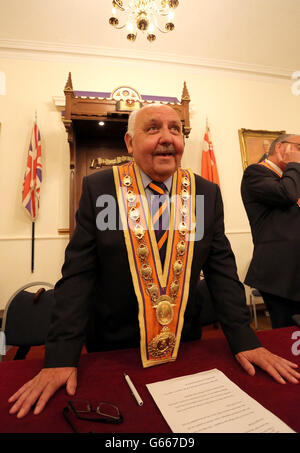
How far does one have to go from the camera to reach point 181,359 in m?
0.82

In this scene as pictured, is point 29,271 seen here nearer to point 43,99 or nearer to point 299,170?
point 43,99

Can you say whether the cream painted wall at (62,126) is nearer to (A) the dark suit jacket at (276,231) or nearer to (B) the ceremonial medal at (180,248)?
(A) the dark suit jacket at (276,231)

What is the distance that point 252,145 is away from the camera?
443 cm

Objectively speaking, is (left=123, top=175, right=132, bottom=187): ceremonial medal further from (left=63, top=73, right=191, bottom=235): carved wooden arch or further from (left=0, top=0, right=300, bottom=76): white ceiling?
(left=0, top=0, right=300, bottom=76): white ceiling

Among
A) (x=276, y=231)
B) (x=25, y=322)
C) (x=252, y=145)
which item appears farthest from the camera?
(x=252, y=145)

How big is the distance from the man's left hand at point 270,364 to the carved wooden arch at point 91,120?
121 inches

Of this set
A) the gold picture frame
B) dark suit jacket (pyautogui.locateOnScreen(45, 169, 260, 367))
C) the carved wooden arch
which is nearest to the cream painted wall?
the gold picture frame

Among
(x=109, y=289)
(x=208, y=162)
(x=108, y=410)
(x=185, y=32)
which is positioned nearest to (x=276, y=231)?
(x=109, y=289)

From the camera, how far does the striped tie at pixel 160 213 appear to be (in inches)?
39.0

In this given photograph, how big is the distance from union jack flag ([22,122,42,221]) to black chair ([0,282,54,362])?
2.37 m

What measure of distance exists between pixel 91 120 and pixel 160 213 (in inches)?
114

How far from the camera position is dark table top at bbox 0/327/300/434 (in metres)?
0.53

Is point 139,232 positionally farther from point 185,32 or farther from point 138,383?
point 185,32

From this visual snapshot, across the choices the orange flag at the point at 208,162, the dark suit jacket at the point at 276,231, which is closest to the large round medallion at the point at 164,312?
the dark suit jacket at the point at 276,231
